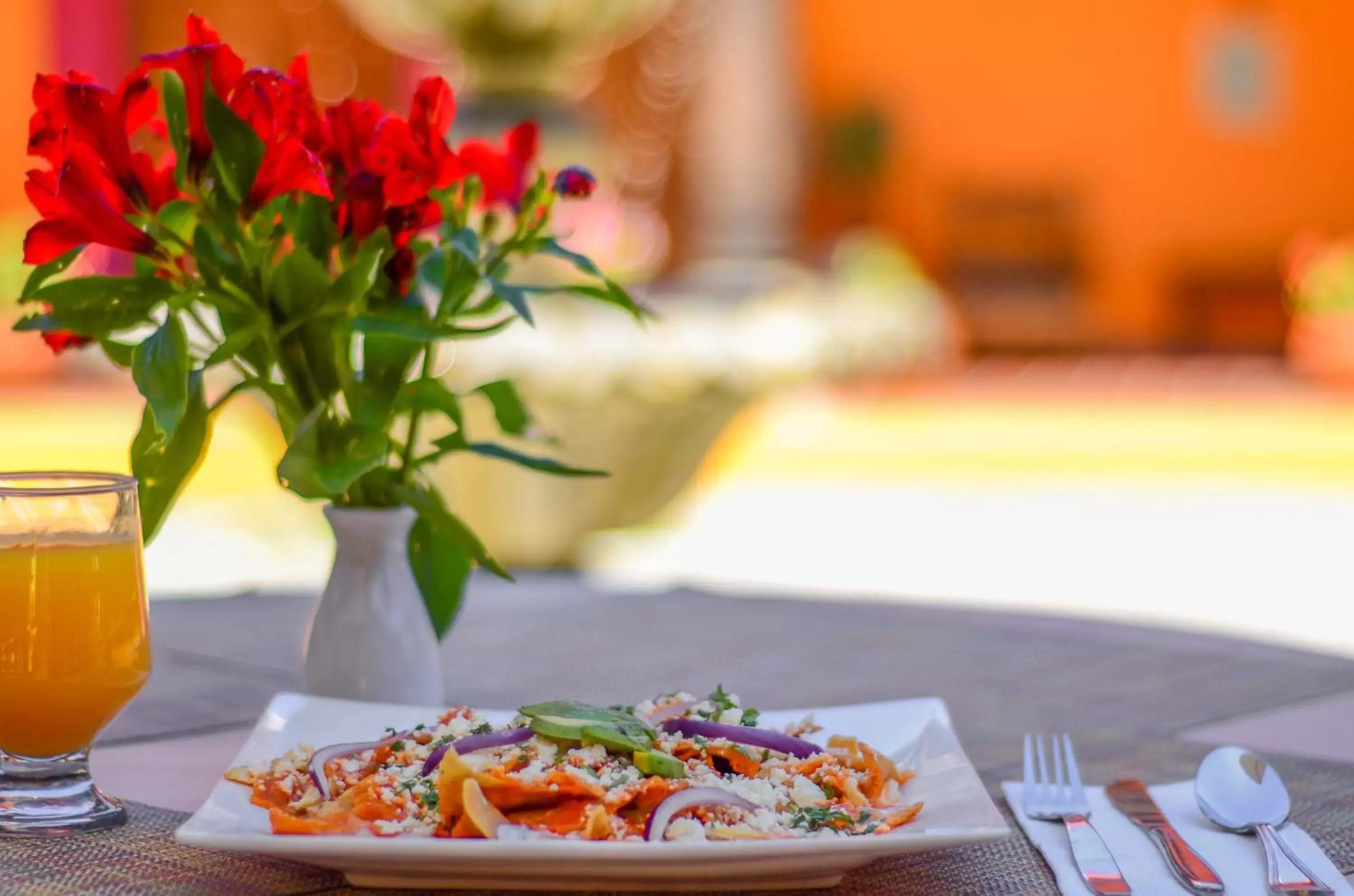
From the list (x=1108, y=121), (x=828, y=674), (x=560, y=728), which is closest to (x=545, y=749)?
(x=560, y=728)

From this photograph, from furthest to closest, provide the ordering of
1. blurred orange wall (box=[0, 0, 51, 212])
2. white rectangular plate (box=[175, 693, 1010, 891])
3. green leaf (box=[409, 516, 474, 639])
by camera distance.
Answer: blurred orange wall (box=[0, 0, 51, 212]) < green leaf (box=[409, 516, 474, 639]) < white rectangular plate (box=[175, 693, 1010, 891])

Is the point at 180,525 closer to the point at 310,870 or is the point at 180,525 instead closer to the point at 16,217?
the point at 310,870

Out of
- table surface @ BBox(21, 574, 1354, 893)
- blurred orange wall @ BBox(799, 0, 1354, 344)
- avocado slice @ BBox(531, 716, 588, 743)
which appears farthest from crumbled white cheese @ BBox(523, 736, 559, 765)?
blurred orange wall @ BBox(799, 0, 1354, 344)

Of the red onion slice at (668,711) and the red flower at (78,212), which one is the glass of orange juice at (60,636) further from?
the red onion slice at (668,711)

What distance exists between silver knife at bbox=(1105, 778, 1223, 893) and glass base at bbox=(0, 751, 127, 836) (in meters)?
0.40

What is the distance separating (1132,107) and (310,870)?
32.9 feet

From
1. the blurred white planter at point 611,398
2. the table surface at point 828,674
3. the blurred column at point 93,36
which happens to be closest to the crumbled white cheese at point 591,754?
the table surface at point 828,674

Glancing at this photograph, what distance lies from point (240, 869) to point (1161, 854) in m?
0.34

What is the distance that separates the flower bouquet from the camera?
697 mm

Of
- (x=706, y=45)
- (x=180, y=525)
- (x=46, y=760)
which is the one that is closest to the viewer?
(x=46, y=760)

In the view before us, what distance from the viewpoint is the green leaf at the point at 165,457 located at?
2.40ft

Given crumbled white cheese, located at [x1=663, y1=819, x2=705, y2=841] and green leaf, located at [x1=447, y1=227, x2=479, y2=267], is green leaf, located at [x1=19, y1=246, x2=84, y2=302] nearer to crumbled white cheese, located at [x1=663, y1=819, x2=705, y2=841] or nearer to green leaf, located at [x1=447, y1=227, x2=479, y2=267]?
green leaf, located at [x1=447, y1=227, x2=479, y2=267]

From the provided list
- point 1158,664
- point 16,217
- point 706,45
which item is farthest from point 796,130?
point 1158,664

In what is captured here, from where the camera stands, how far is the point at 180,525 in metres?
3.93
